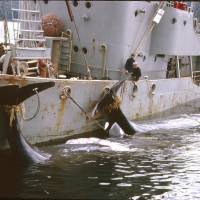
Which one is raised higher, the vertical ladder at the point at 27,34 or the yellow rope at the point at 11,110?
the vertical ladder at the point at 27,34

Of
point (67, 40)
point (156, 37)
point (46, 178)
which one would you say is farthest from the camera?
point (156, 37)

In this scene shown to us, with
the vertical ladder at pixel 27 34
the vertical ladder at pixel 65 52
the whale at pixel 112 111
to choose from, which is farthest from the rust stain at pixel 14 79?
the vertical ladder at pixel 65 52

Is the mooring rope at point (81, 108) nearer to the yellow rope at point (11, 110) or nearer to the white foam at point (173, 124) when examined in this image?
the white foam at point (173, 124)

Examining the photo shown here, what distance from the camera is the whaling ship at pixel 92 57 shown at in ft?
39.7

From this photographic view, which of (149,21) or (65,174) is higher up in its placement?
(149,21)

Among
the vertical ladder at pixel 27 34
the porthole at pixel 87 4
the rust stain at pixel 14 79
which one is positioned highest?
the porthole at pixel 87 4

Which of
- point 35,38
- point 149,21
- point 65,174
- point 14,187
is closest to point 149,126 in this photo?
point 149,21

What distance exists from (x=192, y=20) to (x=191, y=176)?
11966mm

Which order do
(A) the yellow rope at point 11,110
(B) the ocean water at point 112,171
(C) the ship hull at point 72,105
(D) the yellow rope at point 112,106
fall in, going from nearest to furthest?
1. (B) the ocean water at point 112,171
2. (A) the yellow rope at point 11,110
3. (C) the ship hull at point 72,105
4. (D) the yellow rope at point 112,106

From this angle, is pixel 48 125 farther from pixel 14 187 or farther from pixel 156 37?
pixel 156 37

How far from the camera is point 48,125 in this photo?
41.6 feet

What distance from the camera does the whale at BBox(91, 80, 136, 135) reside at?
14312 mm

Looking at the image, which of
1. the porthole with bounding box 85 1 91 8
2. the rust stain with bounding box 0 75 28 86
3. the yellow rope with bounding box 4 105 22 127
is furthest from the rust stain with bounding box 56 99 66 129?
the porthole with bounding box 85 1 91 8

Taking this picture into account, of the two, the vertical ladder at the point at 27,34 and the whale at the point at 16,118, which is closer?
the whale at the point at 16,118
